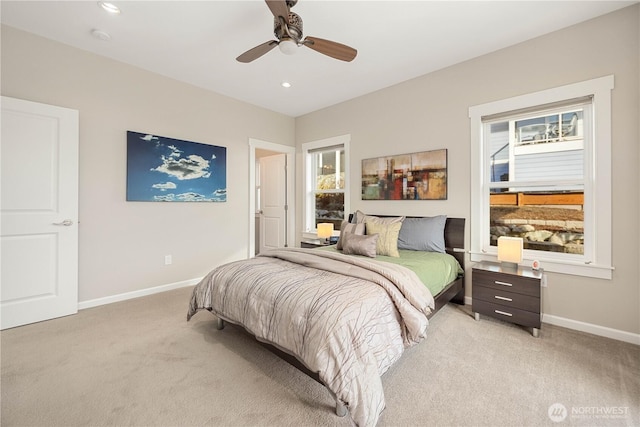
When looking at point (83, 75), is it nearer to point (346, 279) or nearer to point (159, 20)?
point (159, 20)

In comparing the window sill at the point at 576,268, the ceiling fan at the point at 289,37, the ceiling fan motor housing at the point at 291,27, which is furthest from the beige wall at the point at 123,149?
the window sill at the point at 576,268

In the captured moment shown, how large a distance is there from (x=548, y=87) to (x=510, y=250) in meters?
1.60

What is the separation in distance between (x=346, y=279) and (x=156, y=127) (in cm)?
311

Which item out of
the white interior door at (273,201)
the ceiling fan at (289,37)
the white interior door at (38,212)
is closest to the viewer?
the ceiling fan at (289,37)

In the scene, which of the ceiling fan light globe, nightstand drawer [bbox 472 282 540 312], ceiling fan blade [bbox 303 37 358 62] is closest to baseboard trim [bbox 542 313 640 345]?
nightstand drawer [bbox 472 282 540 312]

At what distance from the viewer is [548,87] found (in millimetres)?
2607

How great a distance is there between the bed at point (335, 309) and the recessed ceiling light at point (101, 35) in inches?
99.1

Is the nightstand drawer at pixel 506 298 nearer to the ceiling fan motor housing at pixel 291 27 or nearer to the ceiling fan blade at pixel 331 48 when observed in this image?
the ceiling fan blade at pixel 331 48

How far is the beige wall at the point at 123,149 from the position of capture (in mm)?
2717

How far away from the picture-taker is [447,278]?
2650mm

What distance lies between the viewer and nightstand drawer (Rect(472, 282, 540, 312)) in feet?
7.65

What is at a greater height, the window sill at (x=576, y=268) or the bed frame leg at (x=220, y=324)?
the window sill at (x=576, y=268)

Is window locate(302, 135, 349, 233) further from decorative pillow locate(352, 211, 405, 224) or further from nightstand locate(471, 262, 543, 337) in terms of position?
nightstand locate(471, 262, 543, 337)

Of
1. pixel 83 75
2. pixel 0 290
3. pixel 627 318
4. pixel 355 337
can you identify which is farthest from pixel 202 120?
pixel 627 318
